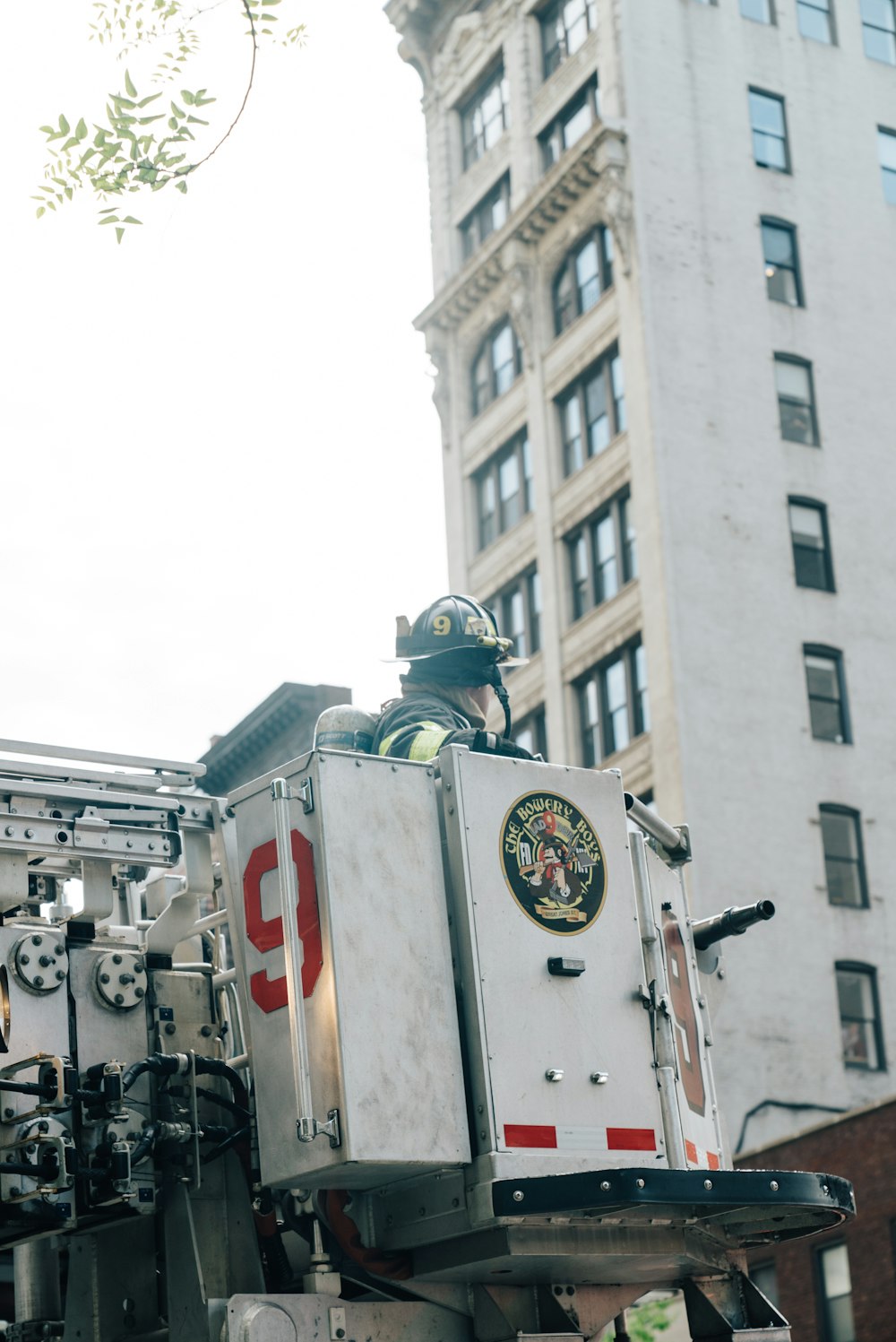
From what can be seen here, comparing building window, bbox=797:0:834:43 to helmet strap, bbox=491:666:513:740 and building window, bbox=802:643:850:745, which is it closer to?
building window, bbox=802:643:850:745

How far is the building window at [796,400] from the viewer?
142ft

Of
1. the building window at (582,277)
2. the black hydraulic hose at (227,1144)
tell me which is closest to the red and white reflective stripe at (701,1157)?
the black hydraulic hose at (227,1144)

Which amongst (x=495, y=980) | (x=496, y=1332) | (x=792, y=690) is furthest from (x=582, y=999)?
(x=792, y=690)

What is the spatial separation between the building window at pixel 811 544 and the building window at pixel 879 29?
12.8m

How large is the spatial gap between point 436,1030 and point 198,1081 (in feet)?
3.60

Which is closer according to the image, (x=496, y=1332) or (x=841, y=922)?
(x=496, y=1332)

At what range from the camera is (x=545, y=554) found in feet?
144

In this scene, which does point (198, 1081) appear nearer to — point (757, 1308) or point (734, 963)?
point (757, 1308)

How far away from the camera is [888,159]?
4800 centimetres

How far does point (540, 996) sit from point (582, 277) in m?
39.3

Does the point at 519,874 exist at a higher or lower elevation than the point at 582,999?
higher

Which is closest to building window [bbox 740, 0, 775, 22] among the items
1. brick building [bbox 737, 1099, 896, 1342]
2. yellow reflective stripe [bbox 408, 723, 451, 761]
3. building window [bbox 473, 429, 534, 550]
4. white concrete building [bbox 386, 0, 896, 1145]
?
white concrete building [bbox 386, 0, 896, 1145]

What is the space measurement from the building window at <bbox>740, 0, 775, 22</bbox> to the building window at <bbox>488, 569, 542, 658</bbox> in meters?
13.8

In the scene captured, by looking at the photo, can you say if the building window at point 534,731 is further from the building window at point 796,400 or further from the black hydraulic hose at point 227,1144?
the black hydraulic hose at point 227,1144
